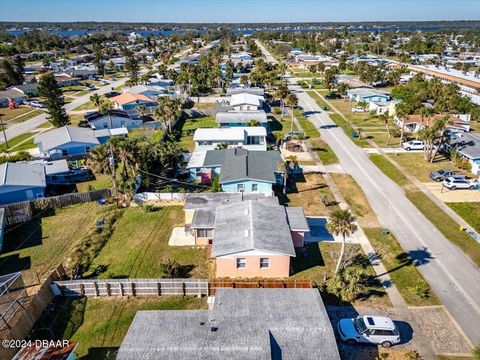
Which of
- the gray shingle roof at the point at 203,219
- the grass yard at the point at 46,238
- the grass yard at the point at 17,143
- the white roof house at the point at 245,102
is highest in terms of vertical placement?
the white roof house at the point at 245,102

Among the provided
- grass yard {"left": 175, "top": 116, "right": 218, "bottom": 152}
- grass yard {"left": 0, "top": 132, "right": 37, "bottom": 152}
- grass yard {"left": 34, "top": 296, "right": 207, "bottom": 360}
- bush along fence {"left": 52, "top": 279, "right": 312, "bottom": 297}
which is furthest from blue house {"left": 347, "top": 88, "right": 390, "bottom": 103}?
grass yard {"left": 34, "top": 296, "right": 207, "bottom": 360}

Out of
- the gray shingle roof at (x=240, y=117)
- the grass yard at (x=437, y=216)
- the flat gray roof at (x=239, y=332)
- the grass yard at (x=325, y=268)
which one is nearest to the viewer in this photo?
the flat gray roof at (x=239, y=332)

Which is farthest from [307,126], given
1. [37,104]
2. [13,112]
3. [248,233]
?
[13,112]

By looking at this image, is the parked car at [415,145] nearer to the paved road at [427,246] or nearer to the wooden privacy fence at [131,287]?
the paved road at [427,246]

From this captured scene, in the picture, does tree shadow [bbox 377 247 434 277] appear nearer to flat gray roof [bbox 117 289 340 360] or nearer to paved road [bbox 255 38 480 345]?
paved road [bbox 255 38 480 345]


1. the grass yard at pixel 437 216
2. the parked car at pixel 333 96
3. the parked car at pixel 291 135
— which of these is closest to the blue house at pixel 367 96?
the parked car at pixel 333 96

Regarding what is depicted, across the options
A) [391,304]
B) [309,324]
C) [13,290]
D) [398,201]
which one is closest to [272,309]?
[309,324]

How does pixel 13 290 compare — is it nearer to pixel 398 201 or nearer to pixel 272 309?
pixel 272 309
